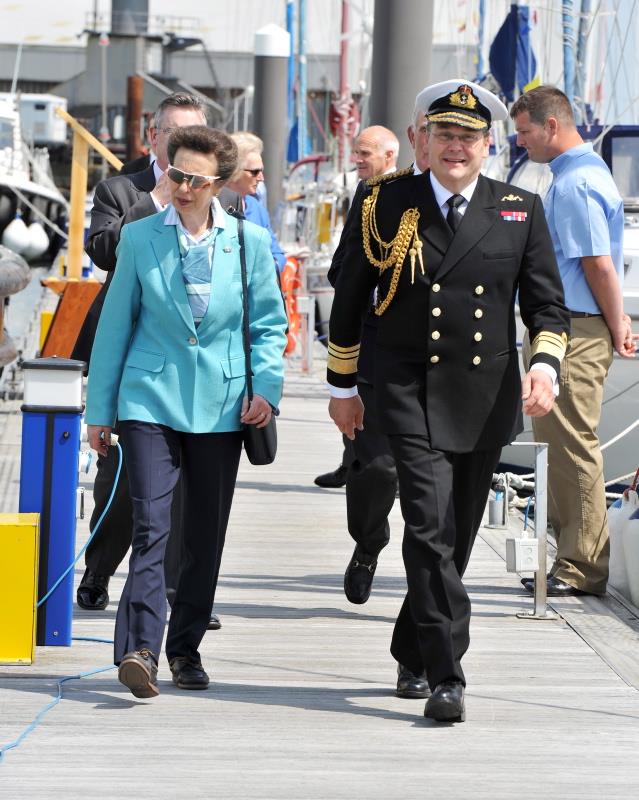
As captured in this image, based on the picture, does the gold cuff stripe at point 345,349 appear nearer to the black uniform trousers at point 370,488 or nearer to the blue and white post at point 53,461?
the blue and white post at point 53,461

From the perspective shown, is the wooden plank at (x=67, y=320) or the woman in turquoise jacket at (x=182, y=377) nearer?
the woman in turquoise jacket at (x=182, y=377)

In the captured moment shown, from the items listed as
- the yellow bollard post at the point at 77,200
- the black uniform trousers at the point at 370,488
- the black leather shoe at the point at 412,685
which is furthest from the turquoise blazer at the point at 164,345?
the yellow bollard post at the point at 77,200

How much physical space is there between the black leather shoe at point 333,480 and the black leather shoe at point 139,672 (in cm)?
525

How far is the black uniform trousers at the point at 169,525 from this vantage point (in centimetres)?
539

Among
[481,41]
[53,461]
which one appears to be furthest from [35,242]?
[53,461]

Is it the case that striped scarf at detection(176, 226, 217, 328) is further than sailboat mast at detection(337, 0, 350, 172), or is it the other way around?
sailboat mast at detection(337, 0, 350, 172)

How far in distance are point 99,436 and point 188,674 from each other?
2.73ft

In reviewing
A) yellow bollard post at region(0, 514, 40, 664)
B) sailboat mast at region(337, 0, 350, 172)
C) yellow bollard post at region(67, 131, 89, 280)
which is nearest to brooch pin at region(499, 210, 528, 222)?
yellow bollard post at region(0, 514, 40, 664)

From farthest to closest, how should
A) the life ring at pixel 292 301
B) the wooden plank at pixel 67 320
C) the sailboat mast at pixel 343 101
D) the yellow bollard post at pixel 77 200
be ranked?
the sailboat mast at pixel 343 101
the life ring at pixel 292 301
the yellow bollard post at pixel 77 200
the wooden plank at pixel 67 320

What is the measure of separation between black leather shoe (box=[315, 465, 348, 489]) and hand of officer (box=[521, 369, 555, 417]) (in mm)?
5315

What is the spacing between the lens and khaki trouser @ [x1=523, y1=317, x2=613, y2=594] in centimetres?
713

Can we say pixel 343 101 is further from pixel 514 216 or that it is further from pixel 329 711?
pixel 329 711

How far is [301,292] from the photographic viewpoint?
2145 cm

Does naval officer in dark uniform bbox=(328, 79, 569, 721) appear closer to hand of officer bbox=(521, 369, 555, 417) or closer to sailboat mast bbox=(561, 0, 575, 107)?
hand of officer bbox=(521, 369, 555, 417)
